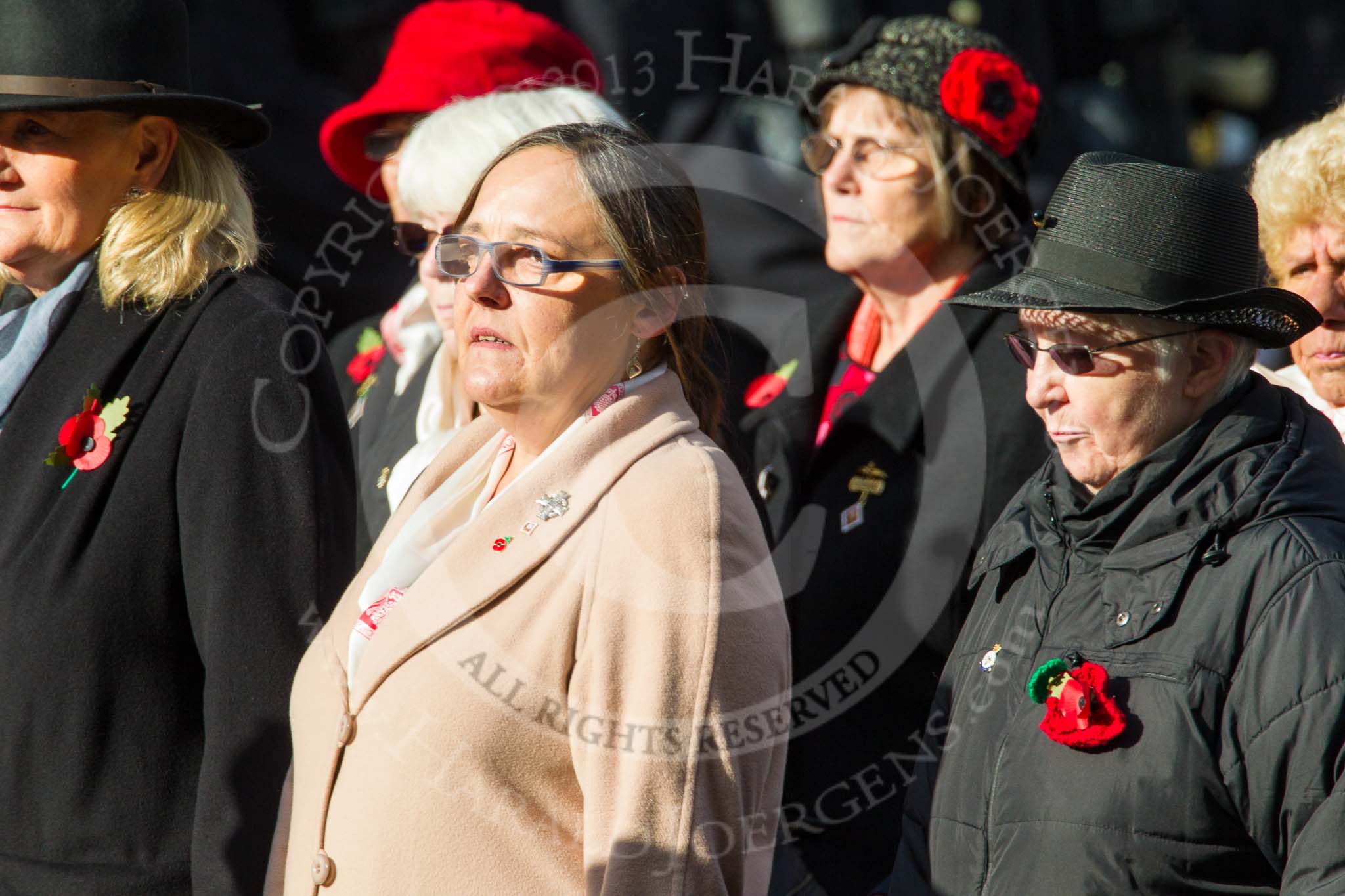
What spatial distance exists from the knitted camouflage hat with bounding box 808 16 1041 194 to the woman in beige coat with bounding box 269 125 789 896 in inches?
51.7

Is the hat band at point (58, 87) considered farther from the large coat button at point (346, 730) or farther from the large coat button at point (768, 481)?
the large coat button at point (768, 481)

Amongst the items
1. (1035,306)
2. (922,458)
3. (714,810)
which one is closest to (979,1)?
(922,458)

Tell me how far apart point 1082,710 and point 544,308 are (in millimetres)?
944

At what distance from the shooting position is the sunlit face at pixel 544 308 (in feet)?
7.13

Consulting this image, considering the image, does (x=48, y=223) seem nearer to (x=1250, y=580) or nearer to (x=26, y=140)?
(x=26, y=140)

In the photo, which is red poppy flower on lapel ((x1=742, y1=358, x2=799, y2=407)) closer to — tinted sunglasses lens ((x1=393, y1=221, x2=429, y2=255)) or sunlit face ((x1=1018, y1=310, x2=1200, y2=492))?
tinted sunglasses lens ((x1=393, y1=221, x2=429, y2=255))

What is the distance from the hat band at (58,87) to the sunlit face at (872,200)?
66.8 inches

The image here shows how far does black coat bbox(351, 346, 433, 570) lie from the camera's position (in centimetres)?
343

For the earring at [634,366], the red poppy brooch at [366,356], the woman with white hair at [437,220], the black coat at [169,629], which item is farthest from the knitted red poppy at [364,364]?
the earring at [634,366]

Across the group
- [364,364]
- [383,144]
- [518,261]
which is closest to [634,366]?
[518,261]

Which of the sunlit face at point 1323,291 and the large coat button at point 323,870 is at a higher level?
the sunlit face at point 1323,291

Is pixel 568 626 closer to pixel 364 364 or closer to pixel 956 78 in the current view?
pixel 956 78

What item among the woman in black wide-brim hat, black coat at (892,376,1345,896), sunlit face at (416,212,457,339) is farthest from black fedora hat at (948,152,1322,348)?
sunlit face at (416,212,457,339)

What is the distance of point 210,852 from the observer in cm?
223
